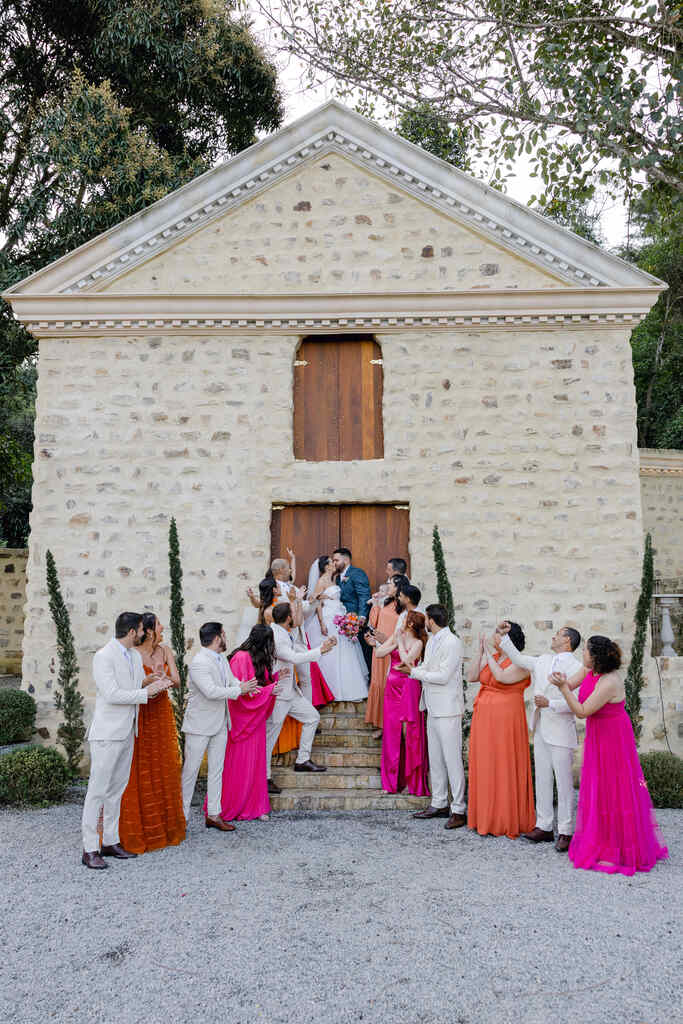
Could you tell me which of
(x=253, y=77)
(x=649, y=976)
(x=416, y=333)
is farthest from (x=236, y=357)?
(x=253, y=77)

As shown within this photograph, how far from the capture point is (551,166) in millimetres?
13125

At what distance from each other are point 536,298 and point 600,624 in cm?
423

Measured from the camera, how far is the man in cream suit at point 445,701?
720 cm

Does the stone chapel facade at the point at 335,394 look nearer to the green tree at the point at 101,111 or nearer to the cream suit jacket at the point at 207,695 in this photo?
the cream suit jacket at the point at 207,695

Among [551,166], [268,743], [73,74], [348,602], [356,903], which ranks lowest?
[356,903]

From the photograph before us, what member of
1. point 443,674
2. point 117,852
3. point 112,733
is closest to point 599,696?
point 443,674

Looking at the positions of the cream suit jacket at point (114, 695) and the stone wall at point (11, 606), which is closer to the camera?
the cream suit jacket at point (114, 695)

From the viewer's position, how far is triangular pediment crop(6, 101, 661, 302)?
9797mm

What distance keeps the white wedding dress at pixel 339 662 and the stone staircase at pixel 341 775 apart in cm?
23

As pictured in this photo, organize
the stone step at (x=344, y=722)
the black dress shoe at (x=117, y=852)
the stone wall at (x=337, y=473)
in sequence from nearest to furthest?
the black dress shoe at (x=117, y=852), the stone step at (x=344, y=722), the stone wall at (x=337, y=473)

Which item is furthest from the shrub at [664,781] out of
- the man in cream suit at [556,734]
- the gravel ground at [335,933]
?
the man in cream suit at [556,734]

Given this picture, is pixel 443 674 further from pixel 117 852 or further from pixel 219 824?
pixel 117 852

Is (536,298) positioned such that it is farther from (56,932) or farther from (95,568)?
(56,932)

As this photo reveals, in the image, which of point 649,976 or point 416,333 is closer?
point 649,976
